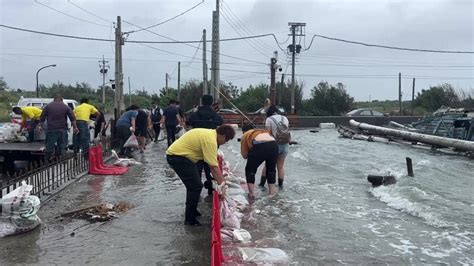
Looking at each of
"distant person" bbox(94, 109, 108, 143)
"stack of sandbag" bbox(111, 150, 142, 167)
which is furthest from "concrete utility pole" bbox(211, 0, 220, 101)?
"stack of sandbag" bbox(111, 150, 142, 167)

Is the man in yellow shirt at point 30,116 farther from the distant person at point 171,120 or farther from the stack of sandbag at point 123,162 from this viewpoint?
the distant person at point 171,120

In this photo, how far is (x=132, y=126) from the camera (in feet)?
48.8

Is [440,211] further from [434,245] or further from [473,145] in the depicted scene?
A: [473,145]

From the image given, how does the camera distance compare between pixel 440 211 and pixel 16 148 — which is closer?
pixel 440 211

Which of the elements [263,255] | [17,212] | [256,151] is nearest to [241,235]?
[263,255]

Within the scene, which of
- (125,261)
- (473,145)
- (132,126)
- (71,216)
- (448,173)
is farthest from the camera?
(473,145)

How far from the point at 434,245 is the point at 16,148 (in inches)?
369

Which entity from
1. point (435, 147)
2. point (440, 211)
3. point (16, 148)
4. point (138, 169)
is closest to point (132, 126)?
point (138, 169)

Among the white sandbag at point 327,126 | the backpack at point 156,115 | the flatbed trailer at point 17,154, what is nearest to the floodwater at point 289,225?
the flatbed trailer at point 17,154

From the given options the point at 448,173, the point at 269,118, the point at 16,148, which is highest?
the point at 269,118

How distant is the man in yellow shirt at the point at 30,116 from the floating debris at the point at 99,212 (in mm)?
6150

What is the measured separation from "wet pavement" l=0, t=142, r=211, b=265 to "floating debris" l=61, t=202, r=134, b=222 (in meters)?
0.13

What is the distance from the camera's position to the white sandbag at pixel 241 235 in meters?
6.82

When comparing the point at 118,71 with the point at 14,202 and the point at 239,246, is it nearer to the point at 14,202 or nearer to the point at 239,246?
the point at 14,202
